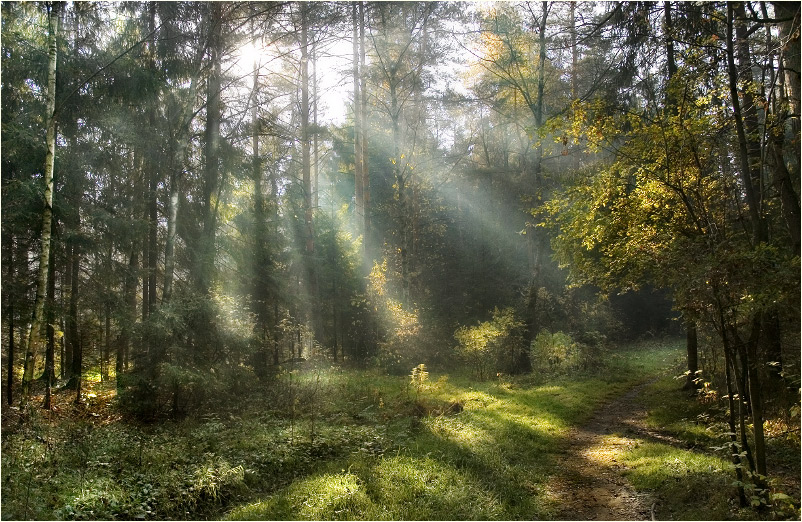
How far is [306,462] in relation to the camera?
7.79 metres

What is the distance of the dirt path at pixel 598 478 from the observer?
19.0 feet

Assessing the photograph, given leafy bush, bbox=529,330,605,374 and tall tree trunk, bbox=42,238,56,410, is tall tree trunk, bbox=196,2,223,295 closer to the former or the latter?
tall tree trunk, bbox=42,238,56,410

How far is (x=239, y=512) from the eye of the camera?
231 inches

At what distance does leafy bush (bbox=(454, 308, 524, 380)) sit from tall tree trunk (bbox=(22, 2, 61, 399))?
479 inches

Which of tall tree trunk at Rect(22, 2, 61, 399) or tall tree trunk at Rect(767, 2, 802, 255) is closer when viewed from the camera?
tall tree trunk at Rect(767, 2, 802, 255)

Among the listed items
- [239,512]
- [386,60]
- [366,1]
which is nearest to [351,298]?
[386,60]

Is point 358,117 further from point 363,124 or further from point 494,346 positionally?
point 494,346

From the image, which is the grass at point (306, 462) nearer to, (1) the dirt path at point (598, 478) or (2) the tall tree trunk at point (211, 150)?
(1) the dirt path at point (598, 478)

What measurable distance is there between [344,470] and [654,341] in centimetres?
2431

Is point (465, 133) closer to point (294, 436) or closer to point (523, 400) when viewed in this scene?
point (523, 400)

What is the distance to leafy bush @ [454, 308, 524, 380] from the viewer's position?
16656 mm

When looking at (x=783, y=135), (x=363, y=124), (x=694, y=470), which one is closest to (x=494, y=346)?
(x=363, y=124)

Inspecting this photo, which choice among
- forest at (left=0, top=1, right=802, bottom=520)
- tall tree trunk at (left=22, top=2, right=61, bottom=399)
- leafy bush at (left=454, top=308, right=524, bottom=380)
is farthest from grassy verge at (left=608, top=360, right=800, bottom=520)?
tall tree trunk at (left=22, top=2, right=61, bottom=399)

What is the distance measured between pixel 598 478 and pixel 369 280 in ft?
43.9
